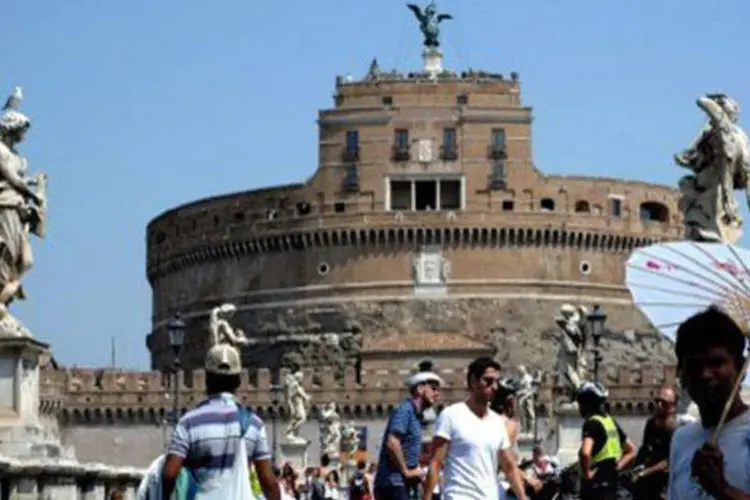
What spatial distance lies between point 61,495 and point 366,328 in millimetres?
67681

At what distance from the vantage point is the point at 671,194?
83.2 metres

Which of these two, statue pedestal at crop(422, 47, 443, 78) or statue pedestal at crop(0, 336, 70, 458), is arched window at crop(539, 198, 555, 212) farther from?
statue pedestal at crop(0, 336, 70, 458)

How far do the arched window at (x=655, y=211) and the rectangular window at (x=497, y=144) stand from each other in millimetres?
7774

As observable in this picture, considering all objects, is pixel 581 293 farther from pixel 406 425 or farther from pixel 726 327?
pixel 726 327

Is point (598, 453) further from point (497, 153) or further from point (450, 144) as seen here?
point (450, 144)

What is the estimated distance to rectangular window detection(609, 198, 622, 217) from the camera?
8106cm

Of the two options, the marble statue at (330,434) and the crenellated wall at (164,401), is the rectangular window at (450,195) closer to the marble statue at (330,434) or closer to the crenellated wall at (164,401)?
the crenellated wall at (164,401)

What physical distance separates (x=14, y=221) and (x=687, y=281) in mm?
5977

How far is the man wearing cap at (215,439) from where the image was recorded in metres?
6.38

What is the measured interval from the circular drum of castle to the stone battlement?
2.41m

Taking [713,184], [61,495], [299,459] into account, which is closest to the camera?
[61,495]

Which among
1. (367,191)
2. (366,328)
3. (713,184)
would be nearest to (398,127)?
(367,191)

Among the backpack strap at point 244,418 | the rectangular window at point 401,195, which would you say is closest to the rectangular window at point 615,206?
the rectangular window at point 401,195

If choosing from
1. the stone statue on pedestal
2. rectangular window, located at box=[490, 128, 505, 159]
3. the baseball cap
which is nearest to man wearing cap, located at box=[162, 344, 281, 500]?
the baseball cap
